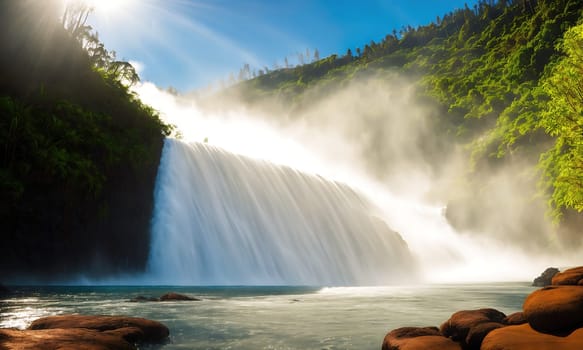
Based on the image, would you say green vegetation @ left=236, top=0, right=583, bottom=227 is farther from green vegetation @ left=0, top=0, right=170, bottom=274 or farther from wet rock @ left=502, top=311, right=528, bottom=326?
green vegetation @ left=0, top=0, right=170, bottom=274

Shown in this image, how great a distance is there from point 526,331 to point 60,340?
591cm

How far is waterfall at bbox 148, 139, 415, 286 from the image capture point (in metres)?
22.0

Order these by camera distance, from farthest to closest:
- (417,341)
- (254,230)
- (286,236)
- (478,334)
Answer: (286,236) → (254,230) → (478,334) → (417,341)

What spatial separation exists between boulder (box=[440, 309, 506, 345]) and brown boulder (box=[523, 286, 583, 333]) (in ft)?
2.29

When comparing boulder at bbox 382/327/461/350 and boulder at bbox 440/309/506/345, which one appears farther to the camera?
boulder at bbox 440/309/506/345

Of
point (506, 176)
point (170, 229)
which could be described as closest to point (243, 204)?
point (170, 229)

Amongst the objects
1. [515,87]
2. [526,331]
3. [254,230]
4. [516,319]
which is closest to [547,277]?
[254,230]

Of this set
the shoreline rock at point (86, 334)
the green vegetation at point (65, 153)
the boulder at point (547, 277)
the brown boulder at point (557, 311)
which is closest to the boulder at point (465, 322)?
the brown boulder at point (557, 311)

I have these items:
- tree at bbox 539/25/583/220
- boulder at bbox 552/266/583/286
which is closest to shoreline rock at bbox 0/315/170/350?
boulder at bbox 552/266/583/286

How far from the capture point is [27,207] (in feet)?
58.4

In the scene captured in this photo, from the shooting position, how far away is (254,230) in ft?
81.3

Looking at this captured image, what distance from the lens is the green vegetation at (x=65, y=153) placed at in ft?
57.9

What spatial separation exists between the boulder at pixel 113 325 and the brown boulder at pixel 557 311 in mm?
5598

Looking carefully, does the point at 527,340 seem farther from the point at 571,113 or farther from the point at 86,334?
the point at 571,113
